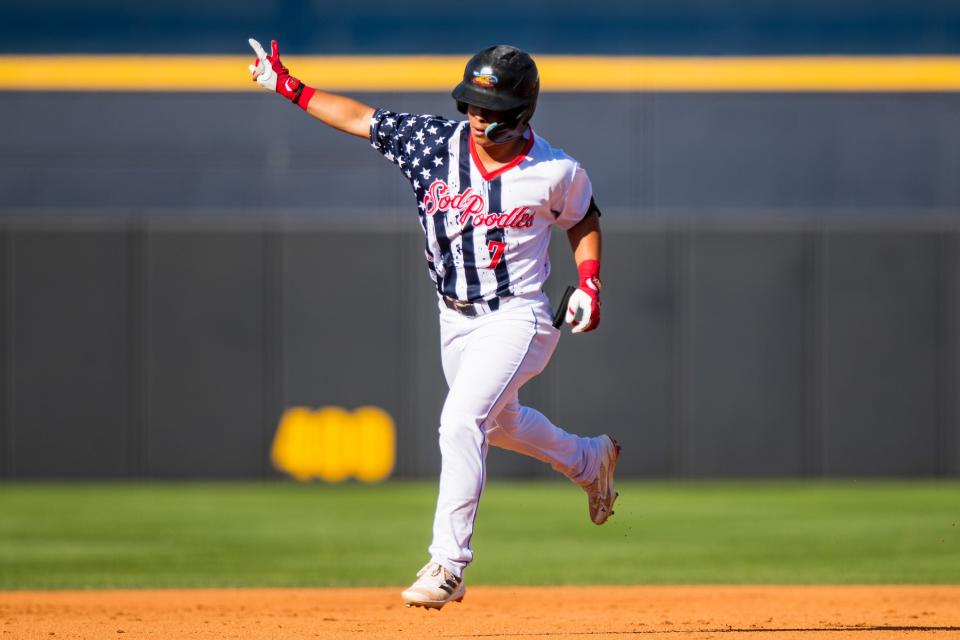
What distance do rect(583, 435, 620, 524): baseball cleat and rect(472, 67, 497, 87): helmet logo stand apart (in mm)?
1710

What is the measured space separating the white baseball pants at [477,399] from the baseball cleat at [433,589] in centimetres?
4

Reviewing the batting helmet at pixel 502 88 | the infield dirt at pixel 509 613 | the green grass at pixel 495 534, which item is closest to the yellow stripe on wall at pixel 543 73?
the green grass at pixel 495 534

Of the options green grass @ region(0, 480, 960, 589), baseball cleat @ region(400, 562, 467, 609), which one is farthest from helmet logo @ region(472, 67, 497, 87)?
green grass @ region(0, 480, 960, 589)

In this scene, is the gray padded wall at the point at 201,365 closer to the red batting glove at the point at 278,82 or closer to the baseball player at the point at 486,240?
the red batting glove at the point at 278,82

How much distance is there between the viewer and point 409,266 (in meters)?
12.8

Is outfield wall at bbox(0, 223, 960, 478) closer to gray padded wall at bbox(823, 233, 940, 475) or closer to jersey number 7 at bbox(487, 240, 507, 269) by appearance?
gray padded wall at bbox(823, 233, 940, 475)

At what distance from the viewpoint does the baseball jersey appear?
17.4ft

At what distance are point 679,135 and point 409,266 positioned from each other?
365 centimetres

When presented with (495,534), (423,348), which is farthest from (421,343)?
(495,534)

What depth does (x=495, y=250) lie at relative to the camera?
5.32m

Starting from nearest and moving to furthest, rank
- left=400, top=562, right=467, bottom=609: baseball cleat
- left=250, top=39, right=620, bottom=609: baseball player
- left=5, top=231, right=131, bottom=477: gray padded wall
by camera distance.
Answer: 1. left=400, top=562, right=467, bottom=609: baseball cleat
2. left=250, top=39, right=620, bottom=609: baseball player
3. left=5, top=231, right=131, bottom=477: gray padded wall

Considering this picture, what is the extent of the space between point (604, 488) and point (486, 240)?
142cm

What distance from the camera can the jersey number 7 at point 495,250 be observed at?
532 centimetres

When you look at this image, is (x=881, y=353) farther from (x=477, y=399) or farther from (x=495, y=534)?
(x=477, y=399)
